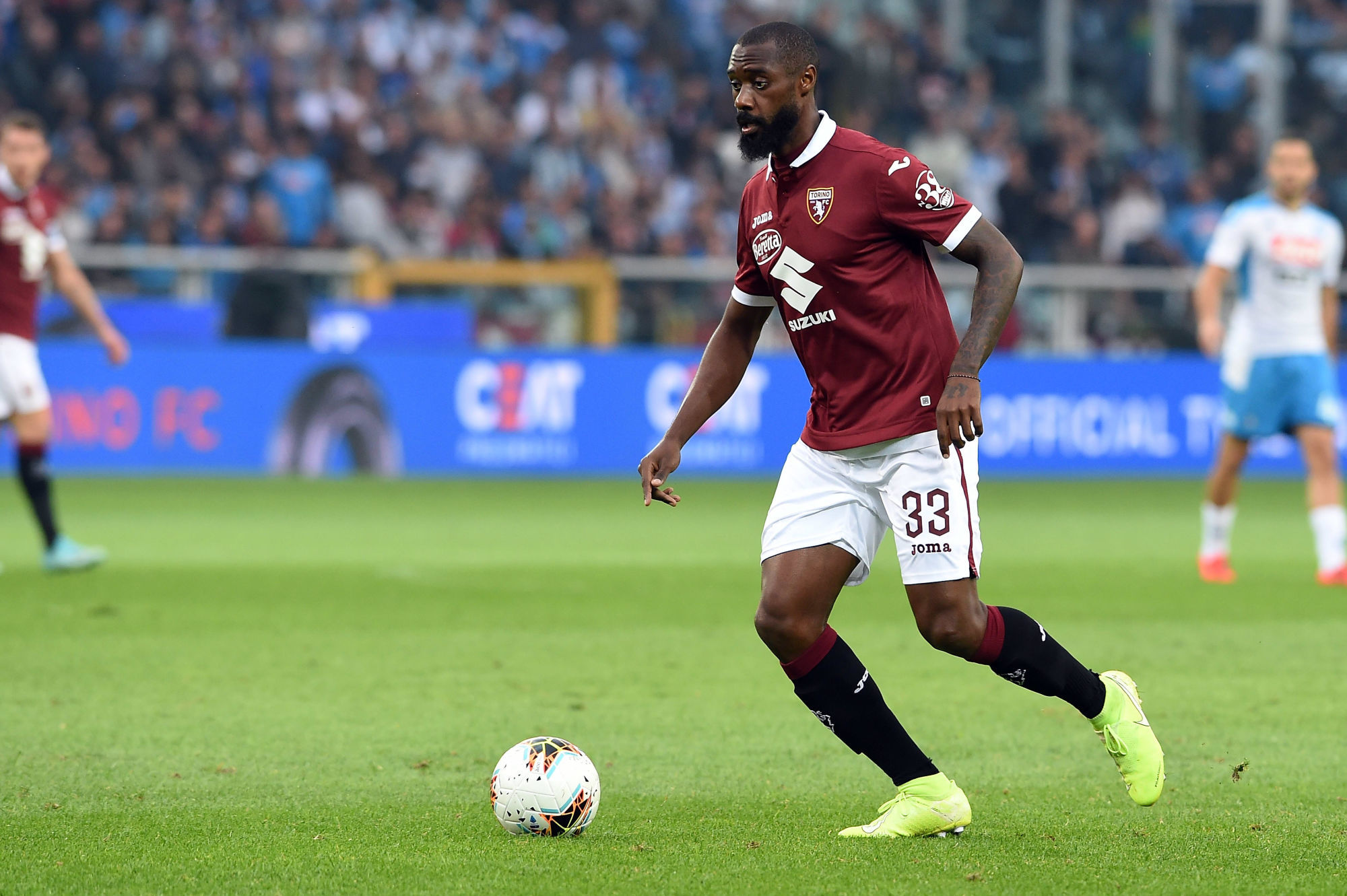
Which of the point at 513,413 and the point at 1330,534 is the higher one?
the point at 513,413

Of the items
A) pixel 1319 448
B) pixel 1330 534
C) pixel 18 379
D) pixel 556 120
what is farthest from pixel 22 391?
pixel 556 120

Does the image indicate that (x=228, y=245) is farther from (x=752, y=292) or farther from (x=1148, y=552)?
(x=752, y=292)

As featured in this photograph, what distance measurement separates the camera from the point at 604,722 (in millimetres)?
6137

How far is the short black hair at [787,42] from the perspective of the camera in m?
4.54

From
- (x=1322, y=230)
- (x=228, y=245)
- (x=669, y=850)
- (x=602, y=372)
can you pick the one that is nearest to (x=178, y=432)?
(x=228, y=245)

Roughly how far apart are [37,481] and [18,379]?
600 mm

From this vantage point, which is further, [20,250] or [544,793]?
[20,250]

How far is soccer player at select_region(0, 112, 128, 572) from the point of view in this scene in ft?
32.4

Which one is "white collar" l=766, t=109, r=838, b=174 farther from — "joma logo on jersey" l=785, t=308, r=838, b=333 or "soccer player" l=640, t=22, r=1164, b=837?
"joma logo on jersey" l=785, t=308, r=838, b=333

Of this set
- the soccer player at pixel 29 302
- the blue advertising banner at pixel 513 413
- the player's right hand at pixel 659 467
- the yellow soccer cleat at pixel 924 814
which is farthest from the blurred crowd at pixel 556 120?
the yellow soccer cleat at pixel 924 814

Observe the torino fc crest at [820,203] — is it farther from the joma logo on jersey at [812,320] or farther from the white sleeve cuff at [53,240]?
the white sleeve cuff at [53,240]

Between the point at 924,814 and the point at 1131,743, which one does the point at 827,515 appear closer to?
the point at 924,814

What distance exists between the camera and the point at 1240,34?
24562mm

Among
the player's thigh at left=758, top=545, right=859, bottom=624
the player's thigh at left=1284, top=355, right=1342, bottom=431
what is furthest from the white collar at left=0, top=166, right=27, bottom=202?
the player's thigh at left=1284, top=355, right=1342, bottom=431
